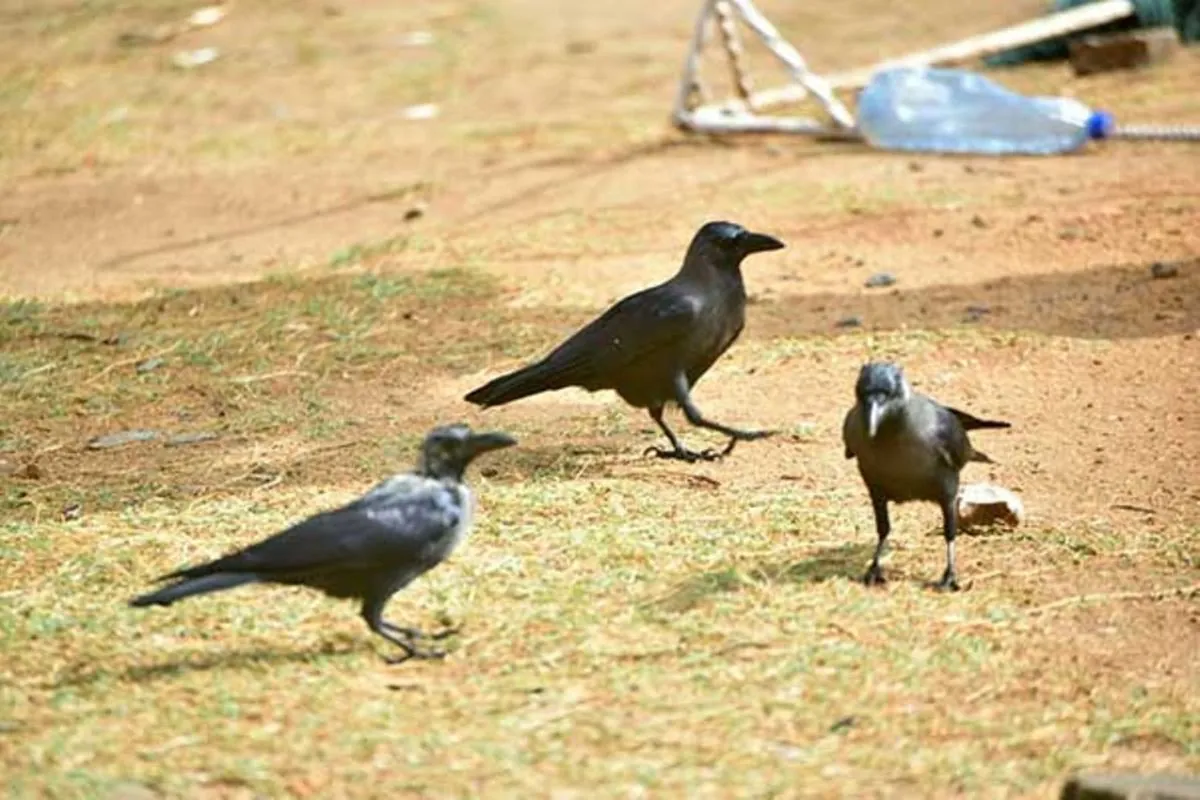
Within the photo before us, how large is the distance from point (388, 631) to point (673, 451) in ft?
7.43

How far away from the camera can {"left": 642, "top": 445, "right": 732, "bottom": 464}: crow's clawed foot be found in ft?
24.7

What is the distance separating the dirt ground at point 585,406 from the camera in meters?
5.05

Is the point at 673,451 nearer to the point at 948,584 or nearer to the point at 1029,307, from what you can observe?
the point at 948,584

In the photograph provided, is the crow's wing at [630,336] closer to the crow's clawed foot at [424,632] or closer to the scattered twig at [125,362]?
the crow's clawed foot at [424,632]

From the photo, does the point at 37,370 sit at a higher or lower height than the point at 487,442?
lower

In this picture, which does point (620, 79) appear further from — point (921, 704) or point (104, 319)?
point (921, 704)

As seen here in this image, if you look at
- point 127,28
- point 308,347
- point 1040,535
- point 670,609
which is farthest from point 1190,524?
point 127,28

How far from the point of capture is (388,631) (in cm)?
547

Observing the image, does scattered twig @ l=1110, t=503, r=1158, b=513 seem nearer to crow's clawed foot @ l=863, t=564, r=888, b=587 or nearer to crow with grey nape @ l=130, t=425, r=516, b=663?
crow's clawed foot @ l=863, t=564, r=888, b=587

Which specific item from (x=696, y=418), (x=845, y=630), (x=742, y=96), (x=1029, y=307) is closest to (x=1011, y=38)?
(x=742, y=96)

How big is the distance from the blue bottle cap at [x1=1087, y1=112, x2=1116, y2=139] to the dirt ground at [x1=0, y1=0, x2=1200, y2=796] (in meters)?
0.08

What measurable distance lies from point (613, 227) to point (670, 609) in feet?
18.2

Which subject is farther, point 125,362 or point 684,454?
point 125,362

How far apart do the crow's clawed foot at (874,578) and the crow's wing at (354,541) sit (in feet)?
3.93
